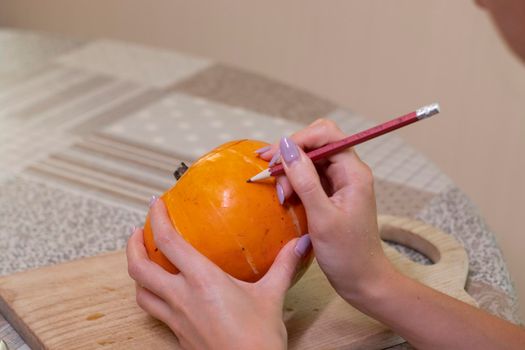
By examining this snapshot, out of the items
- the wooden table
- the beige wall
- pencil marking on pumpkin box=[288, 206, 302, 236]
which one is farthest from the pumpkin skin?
the beige wall

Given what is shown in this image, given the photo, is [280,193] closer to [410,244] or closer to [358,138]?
[358,138]

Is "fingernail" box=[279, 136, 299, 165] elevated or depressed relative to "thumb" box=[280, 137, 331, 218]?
elevated

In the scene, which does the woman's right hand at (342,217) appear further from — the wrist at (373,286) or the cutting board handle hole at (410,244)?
the cutting board handle hole at (410,244)

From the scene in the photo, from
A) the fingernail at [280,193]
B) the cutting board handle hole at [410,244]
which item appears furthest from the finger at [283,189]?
the cutting board handle hole at [410,244]

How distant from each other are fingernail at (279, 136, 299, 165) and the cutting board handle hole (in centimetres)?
33

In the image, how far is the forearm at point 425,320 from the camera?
873 millimetres

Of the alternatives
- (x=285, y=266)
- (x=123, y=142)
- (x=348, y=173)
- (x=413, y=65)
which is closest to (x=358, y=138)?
(x=348, y=173)

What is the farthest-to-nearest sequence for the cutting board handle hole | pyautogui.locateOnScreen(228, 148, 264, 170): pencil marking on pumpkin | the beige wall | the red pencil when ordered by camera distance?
the beige wall < the cutting board handle hole < pyautogui.locateOnScreen(228, 148, 264, 170): pencil marking on pumpkin < the red pencil

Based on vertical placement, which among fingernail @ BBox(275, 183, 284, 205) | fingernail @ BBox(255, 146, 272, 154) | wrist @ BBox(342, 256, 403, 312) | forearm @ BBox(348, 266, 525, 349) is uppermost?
fingernail @ BBox(255, 146, 272, 154)

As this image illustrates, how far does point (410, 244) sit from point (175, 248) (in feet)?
1.38

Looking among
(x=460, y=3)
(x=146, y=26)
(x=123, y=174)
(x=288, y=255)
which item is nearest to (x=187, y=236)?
(x=288, y=255)

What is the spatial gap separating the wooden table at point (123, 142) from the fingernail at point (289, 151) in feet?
1.18

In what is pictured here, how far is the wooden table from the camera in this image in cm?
116

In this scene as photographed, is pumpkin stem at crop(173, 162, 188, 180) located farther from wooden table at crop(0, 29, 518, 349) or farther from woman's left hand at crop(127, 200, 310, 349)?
wooden table at crop(0, 29, 518, 349)
